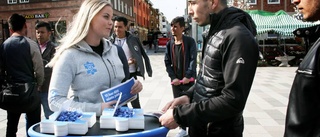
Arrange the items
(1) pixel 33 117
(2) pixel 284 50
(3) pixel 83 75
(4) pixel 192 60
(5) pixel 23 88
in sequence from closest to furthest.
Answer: (3) pixel 83 75, (5) pixel 23 88, (1) pixel 33 117, (4) pixel 192 60, (2) pixel 284 50

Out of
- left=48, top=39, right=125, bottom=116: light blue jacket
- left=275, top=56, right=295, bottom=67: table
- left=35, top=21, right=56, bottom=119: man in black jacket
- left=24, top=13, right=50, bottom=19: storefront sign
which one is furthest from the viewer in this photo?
left=24, top=13, right=50, bottom=19: storefront sign

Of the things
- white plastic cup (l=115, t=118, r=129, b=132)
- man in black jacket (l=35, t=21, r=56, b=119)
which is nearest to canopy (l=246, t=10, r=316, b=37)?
man in black jacket (l=35, t=21, r=56, b=119)

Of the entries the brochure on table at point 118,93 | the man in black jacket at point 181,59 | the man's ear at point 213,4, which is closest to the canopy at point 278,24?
the man in black jacket at point 181,59

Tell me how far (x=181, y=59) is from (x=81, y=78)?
2638 millimetres

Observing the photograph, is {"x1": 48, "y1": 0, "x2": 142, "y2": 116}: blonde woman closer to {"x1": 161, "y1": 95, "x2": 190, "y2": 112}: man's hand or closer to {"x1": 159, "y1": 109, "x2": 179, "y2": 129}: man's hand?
{"x1": 161, "y1": 95, "x2": 190, "y2": 112}: man's hand

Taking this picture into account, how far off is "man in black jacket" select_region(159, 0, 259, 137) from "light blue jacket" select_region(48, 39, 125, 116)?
580 millimetres

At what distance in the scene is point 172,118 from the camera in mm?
1697

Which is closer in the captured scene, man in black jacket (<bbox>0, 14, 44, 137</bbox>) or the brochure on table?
the brochure on table

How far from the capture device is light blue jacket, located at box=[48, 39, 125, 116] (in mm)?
1965

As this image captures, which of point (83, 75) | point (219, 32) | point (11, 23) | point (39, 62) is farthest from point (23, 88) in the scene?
point (219, 32)

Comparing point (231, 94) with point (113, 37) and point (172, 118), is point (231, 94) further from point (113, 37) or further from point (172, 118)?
point (113, 37)

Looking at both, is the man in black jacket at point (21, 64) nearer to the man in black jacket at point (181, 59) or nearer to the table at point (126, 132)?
the table at point (126, 132)

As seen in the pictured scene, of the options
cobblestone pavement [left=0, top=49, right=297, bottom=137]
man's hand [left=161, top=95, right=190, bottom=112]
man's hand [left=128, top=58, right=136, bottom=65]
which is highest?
man's hand [left=128, top=58, right=136, bottom=65]

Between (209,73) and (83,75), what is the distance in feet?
2.92
